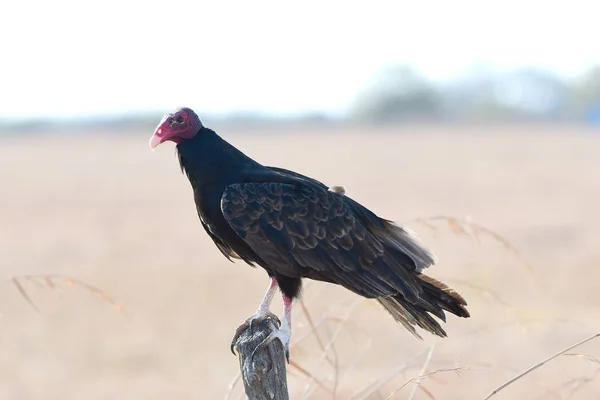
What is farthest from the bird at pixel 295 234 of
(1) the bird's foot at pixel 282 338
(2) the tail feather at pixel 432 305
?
(1) the bird's foot at pixel 282 338

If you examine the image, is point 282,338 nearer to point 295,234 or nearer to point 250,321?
point 250,321

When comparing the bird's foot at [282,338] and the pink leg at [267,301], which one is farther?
the pink leg at [267,301]

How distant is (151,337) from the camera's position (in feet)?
31.2

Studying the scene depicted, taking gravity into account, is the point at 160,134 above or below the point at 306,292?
below

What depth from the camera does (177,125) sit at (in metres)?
4.13

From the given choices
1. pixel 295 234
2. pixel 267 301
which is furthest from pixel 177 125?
pixel 267 301

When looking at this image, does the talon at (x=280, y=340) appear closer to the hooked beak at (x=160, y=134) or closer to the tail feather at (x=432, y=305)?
the tail feather at (x=432, y=305)

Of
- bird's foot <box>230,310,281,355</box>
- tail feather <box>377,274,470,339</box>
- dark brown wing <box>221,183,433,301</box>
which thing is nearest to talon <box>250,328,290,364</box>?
bird's foot <box>230,310,281,355</box>

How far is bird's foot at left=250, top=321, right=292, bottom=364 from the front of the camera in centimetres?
336

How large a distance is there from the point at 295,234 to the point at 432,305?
65 centimetres

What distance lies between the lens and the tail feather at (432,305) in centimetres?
379

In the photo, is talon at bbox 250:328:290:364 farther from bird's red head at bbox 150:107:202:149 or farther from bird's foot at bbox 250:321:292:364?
bird's red head at bbox 150:107:202:149

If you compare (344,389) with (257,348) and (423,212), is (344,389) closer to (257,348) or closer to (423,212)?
(257,348)

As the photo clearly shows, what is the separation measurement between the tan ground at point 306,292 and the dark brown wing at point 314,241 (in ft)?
0.45
